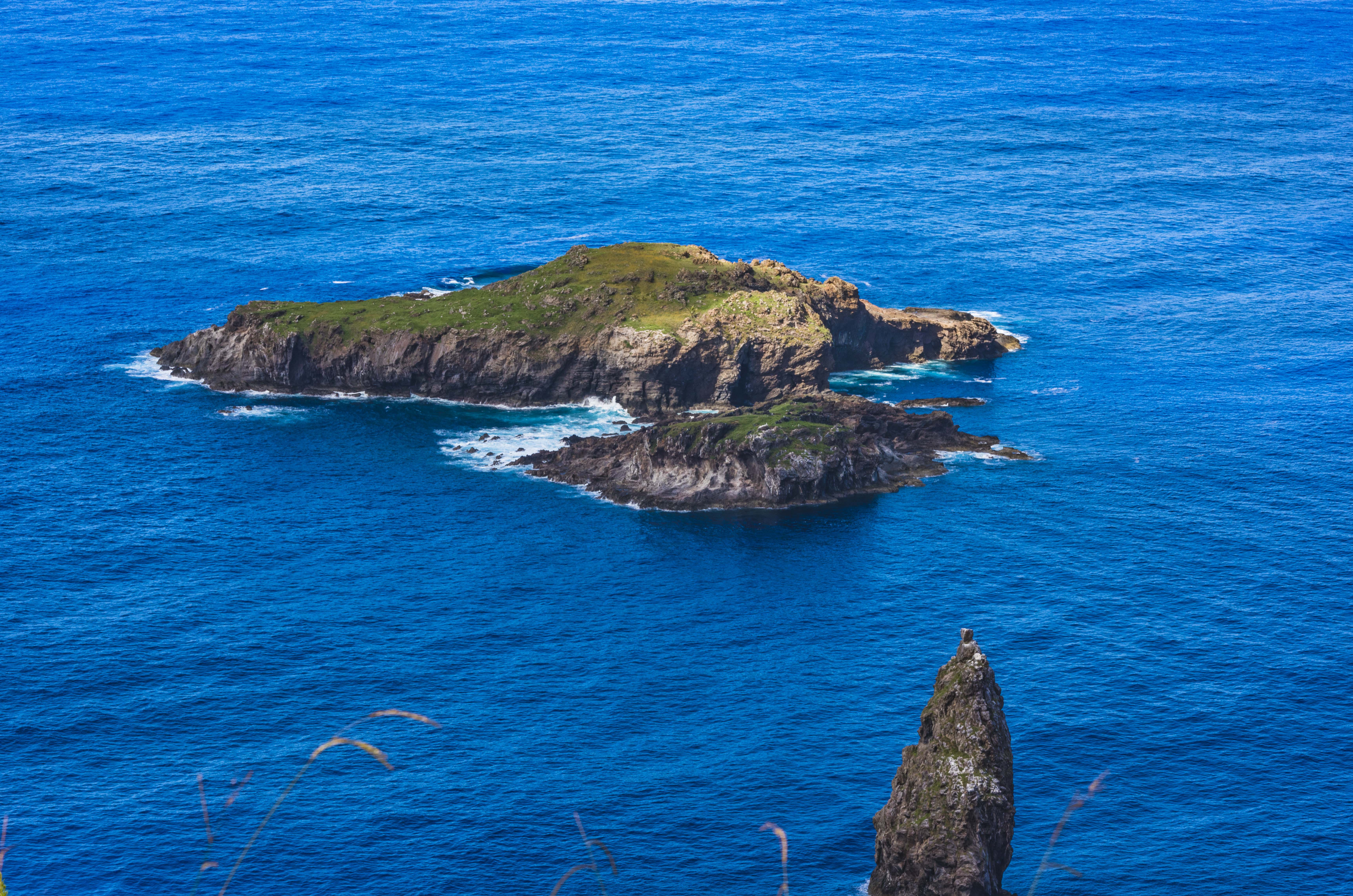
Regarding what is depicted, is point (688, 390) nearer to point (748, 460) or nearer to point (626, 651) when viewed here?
point (748, 460)

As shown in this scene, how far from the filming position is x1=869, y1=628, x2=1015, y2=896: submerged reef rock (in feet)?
288

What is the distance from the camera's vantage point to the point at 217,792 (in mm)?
113500

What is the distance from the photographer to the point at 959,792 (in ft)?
290

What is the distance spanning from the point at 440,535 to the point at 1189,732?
79531 mm

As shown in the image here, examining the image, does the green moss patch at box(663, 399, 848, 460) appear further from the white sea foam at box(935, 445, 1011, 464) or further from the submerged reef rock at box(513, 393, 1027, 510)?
the white sea foam at box(935, 445, 1011, 464)

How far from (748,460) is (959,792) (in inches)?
3252

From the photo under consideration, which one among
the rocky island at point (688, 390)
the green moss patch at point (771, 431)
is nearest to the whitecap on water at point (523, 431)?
the rocky island at point (688, 390)

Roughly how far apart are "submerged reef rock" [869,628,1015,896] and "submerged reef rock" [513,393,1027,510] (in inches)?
2993

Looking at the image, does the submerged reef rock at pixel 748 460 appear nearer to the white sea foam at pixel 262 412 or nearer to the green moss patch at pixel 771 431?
the green moss patch at pixel 771 431

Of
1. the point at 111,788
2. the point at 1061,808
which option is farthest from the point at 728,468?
the point at 111,788

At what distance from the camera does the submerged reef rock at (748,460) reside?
167375 millimetres

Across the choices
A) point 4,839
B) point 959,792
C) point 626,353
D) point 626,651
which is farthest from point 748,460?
point 4,839

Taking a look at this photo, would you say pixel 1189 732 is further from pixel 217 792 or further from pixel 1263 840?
pixel 217 792

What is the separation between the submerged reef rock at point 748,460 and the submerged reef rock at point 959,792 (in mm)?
76013
